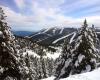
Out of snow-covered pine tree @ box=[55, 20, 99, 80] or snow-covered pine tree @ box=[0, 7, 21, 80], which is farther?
snow-covered pine tree @ box=[55, 20, 99, 80]

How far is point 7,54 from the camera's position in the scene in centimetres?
1853

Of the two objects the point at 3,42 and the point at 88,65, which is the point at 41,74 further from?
the point at 3,42

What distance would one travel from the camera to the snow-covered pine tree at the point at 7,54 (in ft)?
60.0

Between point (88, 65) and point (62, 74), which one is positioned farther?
point (62, 74)

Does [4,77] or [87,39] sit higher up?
[87,39]

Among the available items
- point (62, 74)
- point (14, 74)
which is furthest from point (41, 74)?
point (14, 74)

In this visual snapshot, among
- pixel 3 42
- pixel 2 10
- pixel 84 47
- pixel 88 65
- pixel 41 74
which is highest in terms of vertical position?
pixel 2 10

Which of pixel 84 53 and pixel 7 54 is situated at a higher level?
pixel 7 54

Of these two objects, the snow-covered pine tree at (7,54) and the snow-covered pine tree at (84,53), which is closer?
the snow-covered pine tree at (7,54)

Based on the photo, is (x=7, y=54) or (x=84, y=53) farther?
(x=84, y=53)

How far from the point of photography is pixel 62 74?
99.0 ft

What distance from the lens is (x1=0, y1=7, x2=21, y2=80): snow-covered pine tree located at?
18281 millimetres

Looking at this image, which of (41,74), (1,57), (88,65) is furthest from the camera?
(41,74)

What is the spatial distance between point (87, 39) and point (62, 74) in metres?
6.63
